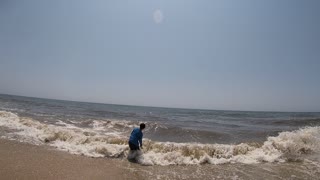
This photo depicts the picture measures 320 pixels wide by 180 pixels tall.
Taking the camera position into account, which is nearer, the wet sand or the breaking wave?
the wet sand

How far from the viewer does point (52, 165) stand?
7.66 metres

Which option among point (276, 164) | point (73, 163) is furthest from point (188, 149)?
point (73, 163)

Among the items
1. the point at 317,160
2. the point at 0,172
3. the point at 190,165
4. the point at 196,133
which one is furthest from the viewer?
the point at 196,133

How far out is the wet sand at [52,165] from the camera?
6761 millimetres

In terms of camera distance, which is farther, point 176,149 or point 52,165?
point 176,149

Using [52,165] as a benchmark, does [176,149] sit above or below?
above

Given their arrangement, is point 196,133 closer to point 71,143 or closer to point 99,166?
point 71,143

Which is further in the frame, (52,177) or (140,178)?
(140,178)

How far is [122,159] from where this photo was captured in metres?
9.36

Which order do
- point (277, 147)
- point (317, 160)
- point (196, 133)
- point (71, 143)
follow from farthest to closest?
point (196, 133)
point (277, 147)
point (71, 143)
point (317, 160)

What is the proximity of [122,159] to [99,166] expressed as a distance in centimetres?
138

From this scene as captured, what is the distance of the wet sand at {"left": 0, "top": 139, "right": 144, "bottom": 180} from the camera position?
6761 millimetres

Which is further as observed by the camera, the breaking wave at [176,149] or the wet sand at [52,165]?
the breaking wave at [176,149]

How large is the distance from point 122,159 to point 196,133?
30.4 ft
